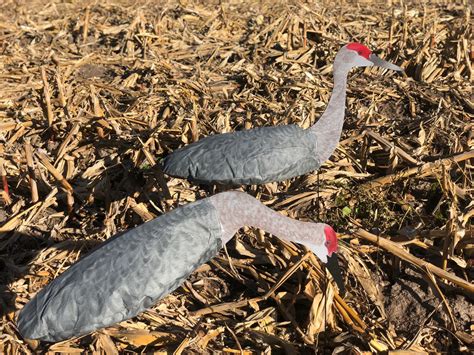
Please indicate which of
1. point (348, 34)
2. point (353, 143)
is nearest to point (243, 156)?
point (353, 143)

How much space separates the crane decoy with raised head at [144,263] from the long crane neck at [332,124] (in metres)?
1.06

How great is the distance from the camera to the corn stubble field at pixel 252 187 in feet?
12.5

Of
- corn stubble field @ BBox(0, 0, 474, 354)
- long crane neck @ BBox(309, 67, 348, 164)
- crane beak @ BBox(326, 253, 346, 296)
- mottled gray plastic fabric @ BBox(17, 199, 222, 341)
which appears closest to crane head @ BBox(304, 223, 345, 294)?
crane beak @ BBox(326, 253, 346, 296)

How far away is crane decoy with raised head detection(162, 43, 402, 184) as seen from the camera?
4.12 meters

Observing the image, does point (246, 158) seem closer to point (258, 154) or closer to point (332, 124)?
point (258, 154)

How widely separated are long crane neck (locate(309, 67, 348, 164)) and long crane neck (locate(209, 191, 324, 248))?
39.5 inches

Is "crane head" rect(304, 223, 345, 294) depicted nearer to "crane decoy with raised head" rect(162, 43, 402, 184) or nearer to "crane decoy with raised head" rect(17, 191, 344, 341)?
"crane decoy with raised head" rect(17, 191, 344, 341)

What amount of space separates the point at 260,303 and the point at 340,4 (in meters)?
4.88

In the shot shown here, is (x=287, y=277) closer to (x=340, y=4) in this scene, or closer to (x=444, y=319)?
(x=444, y=319)

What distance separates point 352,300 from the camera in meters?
3.93

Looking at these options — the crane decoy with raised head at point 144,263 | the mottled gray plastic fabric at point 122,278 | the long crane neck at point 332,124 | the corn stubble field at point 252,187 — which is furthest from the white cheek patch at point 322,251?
the long crane neck at point 332,124

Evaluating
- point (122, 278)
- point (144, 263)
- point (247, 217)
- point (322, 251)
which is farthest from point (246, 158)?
point (122, 278)

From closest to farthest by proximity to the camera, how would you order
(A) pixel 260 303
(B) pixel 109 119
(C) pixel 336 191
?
1. (A) pixel 260 303
2. (C) pixel 336 191
3. (B) pixel 109 119

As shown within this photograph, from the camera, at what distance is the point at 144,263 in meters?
3.30
